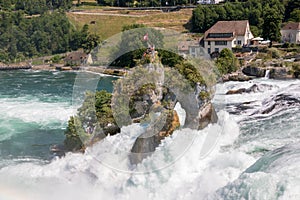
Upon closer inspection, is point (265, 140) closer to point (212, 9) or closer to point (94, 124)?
point (94, 124)

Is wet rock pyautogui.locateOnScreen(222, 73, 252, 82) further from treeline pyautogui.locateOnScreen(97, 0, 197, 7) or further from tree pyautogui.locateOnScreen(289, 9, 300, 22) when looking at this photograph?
treeline pyautogui.locateOnScreen(97, 0, 197, 7)

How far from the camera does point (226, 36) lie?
148 ft

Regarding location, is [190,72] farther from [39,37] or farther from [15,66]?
[39,37]

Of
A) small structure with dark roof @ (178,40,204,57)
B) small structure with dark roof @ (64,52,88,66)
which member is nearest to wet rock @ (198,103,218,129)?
small structure with dark roof @ (178,40,204,57)

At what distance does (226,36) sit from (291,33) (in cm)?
724

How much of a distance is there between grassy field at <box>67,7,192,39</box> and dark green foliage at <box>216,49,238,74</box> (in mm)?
24333

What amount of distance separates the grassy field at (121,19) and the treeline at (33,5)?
4298mm

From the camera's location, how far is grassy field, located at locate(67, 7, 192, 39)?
207ft

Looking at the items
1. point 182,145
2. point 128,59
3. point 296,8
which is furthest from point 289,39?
point 182,145

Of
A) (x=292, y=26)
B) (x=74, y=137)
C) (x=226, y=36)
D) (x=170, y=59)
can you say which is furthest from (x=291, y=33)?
(x=74, y=137)

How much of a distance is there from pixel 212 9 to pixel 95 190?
45.7 meters

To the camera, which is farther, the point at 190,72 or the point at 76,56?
the point at 76,56

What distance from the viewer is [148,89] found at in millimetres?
19906

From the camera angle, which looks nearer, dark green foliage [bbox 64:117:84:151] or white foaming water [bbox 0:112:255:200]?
white foaming water [bbox 0:112:255:200]
